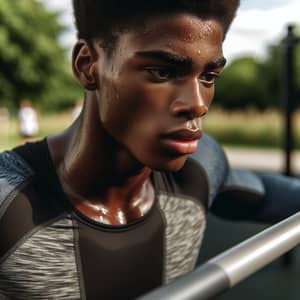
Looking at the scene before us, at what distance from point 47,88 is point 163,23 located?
71.9 feet

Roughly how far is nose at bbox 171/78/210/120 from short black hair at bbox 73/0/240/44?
133 millimetres

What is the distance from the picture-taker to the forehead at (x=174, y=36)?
3.27ft

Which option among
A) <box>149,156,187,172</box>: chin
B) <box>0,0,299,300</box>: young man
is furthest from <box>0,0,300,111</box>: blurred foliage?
<box>149,156,187,172</box>: chin

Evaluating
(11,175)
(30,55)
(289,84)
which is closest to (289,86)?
(289,84)

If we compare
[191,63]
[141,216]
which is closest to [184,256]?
[141,216]

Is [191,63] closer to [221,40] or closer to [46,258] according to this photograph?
[221,40]

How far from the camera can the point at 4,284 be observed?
3.80 feet

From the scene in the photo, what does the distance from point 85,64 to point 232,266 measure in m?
0.54

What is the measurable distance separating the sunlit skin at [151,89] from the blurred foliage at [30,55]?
20.3 metres

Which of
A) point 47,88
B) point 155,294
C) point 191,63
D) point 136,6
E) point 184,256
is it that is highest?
point 136,6

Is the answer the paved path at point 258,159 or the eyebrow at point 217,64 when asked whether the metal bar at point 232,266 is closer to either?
the eyebrow at point 217,64

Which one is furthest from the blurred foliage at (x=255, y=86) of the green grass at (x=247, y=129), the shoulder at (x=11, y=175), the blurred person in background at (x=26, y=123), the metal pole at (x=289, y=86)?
the shoulder at (x=11, y=175)

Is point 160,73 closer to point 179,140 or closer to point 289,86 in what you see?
point 179,140

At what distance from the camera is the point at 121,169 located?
47.5 inches
